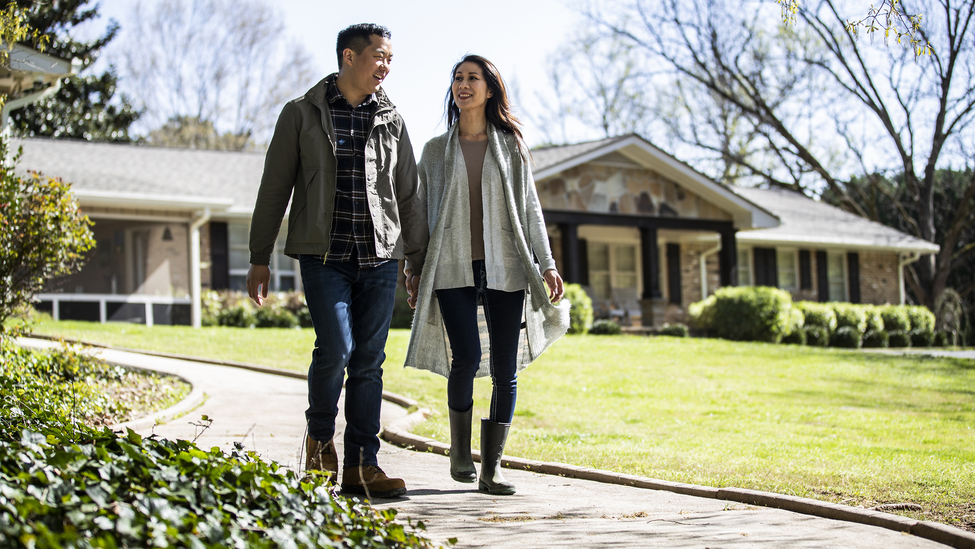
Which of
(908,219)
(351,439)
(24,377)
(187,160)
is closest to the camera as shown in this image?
(351,439)

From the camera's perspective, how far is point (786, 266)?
23.9 metres

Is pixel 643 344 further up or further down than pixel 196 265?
further down

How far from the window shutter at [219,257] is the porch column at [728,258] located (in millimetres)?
10954

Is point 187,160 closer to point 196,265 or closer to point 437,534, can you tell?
point 196,265

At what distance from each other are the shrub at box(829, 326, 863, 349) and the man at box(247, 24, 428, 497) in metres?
18.6

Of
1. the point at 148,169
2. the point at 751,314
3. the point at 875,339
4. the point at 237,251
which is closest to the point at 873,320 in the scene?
the point at 875,339

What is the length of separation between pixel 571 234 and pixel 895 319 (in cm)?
1025

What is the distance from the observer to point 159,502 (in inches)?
87.0

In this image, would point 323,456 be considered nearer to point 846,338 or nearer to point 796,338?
point 796,338

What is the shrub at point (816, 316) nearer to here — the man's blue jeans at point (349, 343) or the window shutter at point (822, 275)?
the window shutter at point (822, 275)

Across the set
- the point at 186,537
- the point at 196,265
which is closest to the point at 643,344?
the point at 196,265

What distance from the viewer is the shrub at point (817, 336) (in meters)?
19.9

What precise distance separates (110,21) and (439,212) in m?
26.2

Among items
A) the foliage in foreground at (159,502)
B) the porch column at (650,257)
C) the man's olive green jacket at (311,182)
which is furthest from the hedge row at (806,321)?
the foliage in foreground at (159,502)
